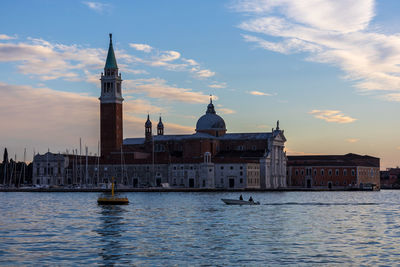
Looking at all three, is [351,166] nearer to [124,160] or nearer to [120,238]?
[124,160]

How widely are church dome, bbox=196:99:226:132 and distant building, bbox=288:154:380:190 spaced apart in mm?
17831

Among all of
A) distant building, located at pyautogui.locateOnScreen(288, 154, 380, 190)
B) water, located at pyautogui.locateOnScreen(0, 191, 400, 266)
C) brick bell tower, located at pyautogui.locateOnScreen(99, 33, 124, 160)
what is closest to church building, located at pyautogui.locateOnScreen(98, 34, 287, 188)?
brick bell tower, located at pyautogui.locateOnScreen(99, 33, 124, 160)

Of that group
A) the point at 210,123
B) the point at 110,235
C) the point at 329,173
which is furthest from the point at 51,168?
the point at 110,235

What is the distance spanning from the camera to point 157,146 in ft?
419

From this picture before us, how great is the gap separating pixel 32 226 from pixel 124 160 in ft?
263

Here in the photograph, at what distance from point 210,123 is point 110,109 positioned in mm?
19154

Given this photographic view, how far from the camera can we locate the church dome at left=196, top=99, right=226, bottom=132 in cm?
12669

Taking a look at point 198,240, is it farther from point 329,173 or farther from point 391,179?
point 391,179

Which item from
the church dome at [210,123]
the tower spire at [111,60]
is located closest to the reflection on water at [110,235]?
the tower spire at [111,60]

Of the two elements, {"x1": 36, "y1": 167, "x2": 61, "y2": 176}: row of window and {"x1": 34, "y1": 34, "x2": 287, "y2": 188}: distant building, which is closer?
{"x1": 34, "y1": 34, "x2": 287, "y2": 188}: distant building

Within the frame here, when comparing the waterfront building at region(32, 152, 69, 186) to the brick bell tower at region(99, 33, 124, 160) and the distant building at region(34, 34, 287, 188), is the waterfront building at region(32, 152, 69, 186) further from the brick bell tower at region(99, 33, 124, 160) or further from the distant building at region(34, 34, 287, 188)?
the brick bell tower at region(99, 33, 124, 160)

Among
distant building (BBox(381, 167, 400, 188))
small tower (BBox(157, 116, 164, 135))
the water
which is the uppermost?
small tower (BBox(157, 116, 164, 135))

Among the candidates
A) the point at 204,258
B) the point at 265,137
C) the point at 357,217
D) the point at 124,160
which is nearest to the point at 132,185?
the point at 124,160

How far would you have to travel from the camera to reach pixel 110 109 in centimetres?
11975
